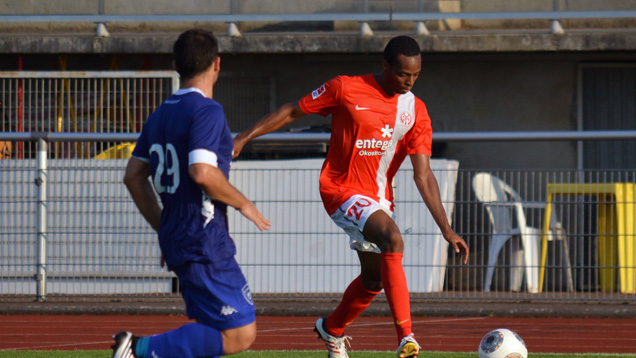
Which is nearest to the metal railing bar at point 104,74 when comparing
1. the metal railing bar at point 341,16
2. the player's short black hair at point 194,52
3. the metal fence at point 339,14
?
the metal fence at point 339,14

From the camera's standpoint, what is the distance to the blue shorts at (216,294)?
4.55 metres

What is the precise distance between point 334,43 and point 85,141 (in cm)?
386

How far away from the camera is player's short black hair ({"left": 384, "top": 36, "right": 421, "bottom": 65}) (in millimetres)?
6262

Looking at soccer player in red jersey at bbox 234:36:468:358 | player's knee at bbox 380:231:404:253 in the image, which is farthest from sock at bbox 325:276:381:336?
player's knee at bbox 380:231:404:253

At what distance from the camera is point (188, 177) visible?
4.57 m

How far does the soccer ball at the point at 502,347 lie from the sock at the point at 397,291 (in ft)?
1.99

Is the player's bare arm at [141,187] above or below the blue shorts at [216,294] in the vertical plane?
above

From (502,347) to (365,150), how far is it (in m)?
1.56

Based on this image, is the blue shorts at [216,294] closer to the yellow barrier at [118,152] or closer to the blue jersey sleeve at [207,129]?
the blue jersey sleeve at [207,129]

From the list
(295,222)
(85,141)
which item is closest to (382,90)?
(295,222)

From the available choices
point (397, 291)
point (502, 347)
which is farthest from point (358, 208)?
point (502, 347)

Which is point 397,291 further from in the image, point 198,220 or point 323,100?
point 198,220

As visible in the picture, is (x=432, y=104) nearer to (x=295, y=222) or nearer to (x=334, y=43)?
(x=334, y=43)

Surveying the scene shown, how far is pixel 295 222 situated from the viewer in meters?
10.2
